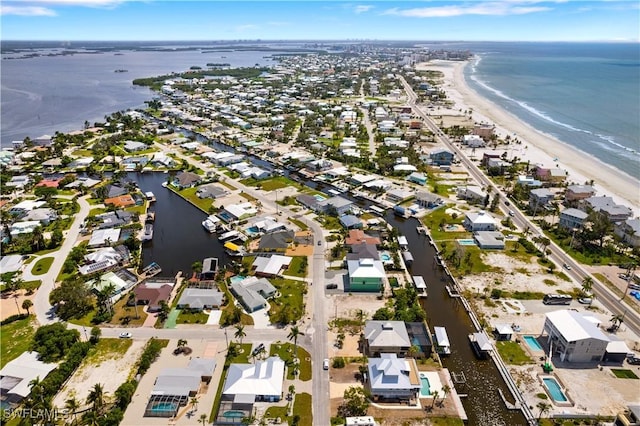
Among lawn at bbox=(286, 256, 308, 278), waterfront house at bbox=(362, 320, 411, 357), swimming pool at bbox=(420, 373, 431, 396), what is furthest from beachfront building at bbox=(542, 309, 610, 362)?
lawn at bbox=(286, 256, 308, 278)

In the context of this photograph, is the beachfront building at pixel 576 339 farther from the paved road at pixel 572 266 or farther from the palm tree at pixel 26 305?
the palm tree at pixel 26 305

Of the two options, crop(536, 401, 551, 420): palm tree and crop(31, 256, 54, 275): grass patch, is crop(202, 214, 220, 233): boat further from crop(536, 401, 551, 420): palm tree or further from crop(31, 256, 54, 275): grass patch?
crop(536, 401, 551, 420): palm tree

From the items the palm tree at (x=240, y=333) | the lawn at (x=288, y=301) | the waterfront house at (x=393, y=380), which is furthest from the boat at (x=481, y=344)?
the palm tree at (x=240, y=333)

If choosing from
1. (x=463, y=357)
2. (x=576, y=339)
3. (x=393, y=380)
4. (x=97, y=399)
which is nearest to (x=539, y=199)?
(x=576, y=339)

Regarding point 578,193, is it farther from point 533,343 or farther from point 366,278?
point 366,278

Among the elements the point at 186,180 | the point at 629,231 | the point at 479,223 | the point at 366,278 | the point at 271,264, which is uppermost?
the point at 186,180

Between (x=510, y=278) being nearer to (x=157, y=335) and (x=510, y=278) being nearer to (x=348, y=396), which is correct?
(x=348, y=396)
